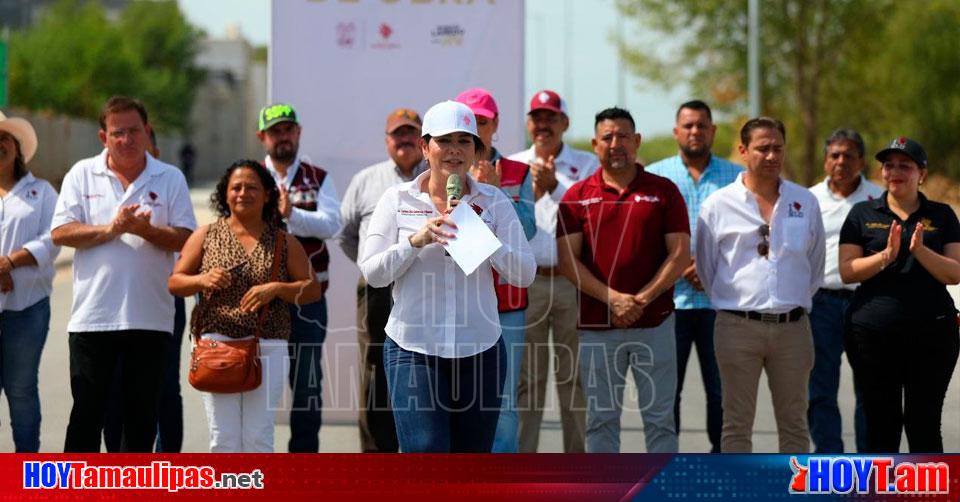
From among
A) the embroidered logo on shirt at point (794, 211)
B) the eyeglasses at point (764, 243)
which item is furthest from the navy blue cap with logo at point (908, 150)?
the eyeglasses at point (764, 243)

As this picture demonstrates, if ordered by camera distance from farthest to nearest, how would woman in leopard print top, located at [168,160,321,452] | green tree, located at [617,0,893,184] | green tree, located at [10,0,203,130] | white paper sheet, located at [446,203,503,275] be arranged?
green tree, located at [10,0,203,130] < green tree, located at [617,0,893,184] < woman in leopard print top, located at [168,160,321,452] < white paper sheet, located at [446,203,503,275]

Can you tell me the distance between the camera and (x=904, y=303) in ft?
21.5

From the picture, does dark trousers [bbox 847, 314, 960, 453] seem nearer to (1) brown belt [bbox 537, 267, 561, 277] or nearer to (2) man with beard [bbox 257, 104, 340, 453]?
(1) brown belt [bbox 537, 267, 561, 277]

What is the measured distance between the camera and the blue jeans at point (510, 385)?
275 inches

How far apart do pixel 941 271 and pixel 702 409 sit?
4.01 metres

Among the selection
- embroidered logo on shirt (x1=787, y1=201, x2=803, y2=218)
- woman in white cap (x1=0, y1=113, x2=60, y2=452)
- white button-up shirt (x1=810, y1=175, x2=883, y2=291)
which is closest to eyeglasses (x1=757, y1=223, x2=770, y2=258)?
embroidered logo on shirt (x1=787, y1=201, x2=803, y2=218)

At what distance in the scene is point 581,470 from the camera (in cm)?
474

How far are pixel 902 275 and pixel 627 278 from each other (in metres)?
1.38

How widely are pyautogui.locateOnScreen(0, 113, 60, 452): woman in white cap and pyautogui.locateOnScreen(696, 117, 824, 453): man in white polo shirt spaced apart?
3603mm

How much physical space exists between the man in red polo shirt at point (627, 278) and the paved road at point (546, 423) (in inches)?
68.3

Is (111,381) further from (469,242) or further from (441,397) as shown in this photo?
(469,242)

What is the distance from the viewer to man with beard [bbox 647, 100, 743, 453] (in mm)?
7938

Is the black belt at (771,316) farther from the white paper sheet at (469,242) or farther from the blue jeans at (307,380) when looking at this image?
the blue jeans at (307,380)

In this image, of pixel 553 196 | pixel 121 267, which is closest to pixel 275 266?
pixel 121 267
